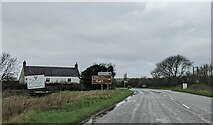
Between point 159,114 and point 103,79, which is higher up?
point 103,79

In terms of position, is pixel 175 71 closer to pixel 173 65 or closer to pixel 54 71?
pixel 173 65

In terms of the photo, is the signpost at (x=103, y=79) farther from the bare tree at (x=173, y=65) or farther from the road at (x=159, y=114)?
the bare tree at (x=173, y=65)

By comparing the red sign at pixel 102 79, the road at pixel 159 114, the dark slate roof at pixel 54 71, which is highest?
the dark slate roof at pixel 54 71

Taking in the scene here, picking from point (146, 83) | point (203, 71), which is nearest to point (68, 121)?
point (203, 71)

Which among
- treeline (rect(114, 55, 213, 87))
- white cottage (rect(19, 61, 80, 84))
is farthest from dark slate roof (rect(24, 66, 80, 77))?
treeline (rect(114, 55, 213, 87))

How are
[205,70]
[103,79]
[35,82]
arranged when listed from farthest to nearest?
1. [205,70]
2. [103,79]
3. [35,82]

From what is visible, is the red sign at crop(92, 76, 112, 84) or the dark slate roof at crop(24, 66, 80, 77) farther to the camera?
the dark slate roof at crop(24, 66, 80, 77)

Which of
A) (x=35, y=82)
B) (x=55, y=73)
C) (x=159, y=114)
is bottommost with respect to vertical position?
(x=159, y=114)

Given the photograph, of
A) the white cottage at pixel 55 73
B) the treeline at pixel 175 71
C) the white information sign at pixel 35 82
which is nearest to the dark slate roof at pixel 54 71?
the white cottage at pixel 55 73

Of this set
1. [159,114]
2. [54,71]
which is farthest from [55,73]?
[159,114]

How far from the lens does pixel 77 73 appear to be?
78625mm

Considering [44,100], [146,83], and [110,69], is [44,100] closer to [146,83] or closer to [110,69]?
[110,69]

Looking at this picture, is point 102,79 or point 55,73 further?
point 55,73

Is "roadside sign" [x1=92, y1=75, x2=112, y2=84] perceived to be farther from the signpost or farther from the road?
the road
